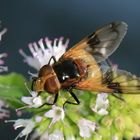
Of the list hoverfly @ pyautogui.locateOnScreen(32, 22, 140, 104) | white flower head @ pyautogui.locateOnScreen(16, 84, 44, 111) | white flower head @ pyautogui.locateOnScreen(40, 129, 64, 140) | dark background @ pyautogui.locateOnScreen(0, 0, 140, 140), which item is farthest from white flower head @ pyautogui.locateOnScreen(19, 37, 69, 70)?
dark background @ pyautogui.locateOnScreen(0, 0, 140, 140)

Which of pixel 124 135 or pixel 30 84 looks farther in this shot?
pixel 30 84

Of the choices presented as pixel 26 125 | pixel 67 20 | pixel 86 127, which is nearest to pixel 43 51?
pixel 26 125

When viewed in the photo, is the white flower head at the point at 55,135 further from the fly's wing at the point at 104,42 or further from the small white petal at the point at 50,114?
the fly's wing at the point at 104,42

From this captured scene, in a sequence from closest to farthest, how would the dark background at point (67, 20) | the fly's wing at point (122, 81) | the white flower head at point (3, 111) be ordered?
the fly's wing at point (122, 81), the white flower head at point (3, 111), the dark background at point (67, 20)

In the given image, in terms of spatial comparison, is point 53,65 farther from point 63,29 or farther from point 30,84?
point 63,29

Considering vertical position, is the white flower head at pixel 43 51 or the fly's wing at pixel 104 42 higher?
the white flower head at pixel 43 51

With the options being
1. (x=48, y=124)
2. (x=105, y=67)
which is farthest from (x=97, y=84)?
(x=48, y=124)

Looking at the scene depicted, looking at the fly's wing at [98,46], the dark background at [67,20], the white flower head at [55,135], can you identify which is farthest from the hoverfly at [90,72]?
the dark background at [67,20]
